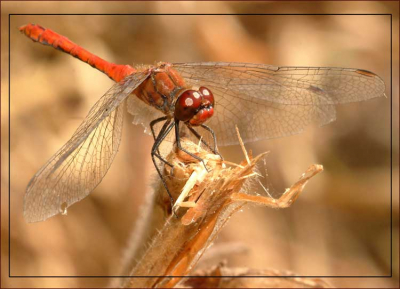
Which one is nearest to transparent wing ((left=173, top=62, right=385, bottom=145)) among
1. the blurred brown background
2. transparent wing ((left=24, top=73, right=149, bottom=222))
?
transparent wing ((left=24, top=73, right=149, bottom=222))

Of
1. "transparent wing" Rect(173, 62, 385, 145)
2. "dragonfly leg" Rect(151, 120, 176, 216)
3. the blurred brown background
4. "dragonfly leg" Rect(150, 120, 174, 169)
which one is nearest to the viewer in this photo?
"dragonfly leg" Rect(151, 120, 176, 216)

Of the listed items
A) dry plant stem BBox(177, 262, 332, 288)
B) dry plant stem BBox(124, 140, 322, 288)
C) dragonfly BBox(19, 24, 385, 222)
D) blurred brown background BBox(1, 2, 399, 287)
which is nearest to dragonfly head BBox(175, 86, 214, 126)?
dragonfly BBox(19, 24, 385, 222)

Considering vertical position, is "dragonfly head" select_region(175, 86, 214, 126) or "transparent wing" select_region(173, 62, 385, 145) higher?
"dragonfly head" select_region(175, 86, 214, 126)

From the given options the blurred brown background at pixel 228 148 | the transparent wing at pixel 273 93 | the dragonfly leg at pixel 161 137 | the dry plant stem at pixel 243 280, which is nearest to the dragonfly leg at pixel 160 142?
the dragonfly leg at pixel 161 137

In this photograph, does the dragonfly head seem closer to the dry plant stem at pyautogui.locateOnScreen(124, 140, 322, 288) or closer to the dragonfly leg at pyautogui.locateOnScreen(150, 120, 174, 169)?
the dragonfly leg at pyautogui.locateOnScreen(150, 120, 174, 169)

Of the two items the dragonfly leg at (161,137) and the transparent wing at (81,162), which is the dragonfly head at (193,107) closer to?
the dragonfly leg at (161,137)

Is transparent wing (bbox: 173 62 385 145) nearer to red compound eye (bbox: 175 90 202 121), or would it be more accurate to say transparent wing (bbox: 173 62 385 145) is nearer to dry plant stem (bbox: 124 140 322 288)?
red compound eye (bbox: 175 90 202 121)

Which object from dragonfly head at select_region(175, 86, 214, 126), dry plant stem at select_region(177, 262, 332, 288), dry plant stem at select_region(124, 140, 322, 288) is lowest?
dry plant stem at select_region(177, 262, 332, 288)

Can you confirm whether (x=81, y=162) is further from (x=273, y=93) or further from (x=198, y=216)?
(x=273, y=93)

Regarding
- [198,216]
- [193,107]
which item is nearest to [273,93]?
[193,107]

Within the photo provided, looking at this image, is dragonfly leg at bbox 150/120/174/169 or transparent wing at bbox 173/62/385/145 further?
transparent wing at bbox 173/62/385/145

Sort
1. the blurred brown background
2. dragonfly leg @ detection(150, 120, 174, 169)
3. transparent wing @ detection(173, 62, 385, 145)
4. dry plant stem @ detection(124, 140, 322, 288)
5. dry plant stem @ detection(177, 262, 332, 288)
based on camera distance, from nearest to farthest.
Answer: dry plant stem @ detection(124, 140, 322, 288) → dragonfly leg @ detection(150, 120, 174, 169) → dry plant stem @ detection(177, 262, 332, 288) → transparent wing @ detection(173, 62, 385, 145) → the blurred brown background
